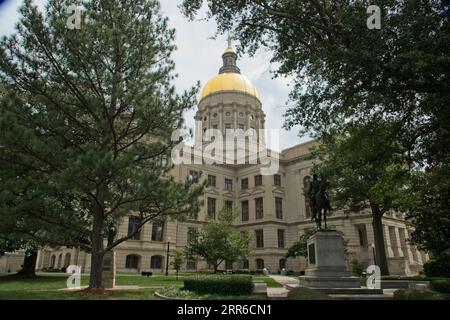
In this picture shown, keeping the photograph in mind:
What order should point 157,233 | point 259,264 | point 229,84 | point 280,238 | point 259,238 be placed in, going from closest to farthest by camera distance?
point 157,233 → point 259,264 → point 280,238 → point 259,238 → point 229,84

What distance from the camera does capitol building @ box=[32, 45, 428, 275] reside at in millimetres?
A: 40531

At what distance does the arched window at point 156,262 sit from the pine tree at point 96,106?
1063 inches

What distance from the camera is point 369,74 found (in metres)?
11.6

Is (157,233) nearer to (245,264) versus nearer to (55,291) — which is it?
(245,264)

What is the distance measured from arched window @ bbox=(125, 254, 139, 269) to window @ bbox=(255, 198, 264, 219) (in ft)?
62.0

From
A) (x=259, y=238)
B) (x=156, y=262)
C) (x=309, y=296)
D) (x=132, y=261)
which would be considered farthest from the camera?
(x=259, y=238)

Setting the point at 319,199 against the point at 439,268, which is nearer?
the point at 319,199

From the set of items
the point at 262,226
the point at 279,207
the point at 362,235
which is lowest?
the point at 362,235

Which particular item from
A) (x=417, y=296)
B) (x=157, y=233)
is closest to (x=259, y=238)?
(x=157, y=233)

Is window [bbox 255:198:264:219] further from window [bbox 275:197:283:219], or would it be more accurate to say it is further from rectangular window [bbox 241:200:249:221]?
window [bbox 275:197:283:219]

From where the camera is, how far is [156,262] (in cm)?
4200

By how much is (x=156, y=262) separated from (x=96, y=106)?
31987 millimetres
